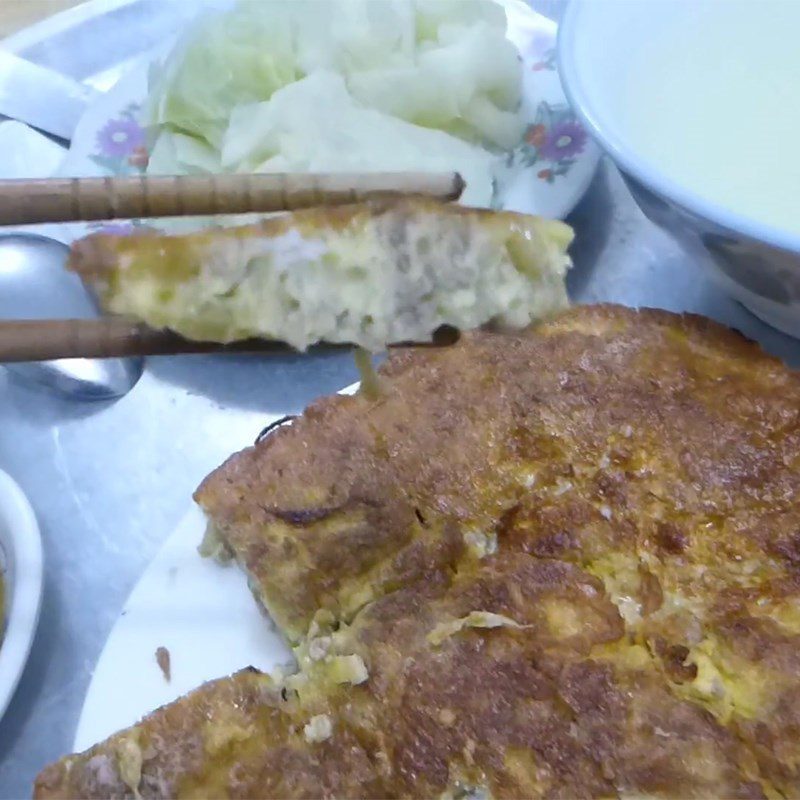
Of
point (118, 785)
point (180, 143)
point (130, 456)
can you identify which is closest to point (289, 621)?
point (118, 785)

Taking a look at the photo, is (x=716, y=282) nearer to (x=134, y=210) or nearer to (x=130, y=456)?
(x=134, y=210)

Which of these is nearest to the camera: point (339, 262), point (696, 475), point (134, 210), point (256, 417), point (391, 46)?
point (134, 210)

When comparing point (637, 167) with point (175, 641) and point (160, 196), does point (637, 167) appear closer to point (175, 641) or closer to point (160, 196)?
point (160, 196)

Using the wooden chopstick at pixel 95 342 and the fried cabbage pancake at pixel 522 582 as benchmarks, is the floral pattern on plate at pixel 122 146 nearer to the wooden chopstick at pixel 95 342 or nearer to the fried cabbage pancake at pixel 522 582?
the fried cabbage pancake at pixel 522 582

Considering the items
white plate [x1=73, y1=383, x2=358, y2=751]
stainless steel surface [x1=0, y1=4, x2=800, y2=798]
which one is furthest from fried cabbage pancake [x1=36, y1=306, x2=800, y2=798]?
stainless steel surface [x1=0, y1=4, x2=800, y2=798]

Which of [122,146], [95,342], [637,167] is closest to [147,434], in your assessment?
[122,146]
